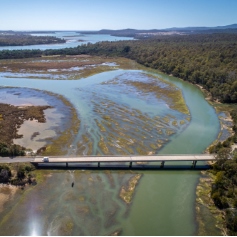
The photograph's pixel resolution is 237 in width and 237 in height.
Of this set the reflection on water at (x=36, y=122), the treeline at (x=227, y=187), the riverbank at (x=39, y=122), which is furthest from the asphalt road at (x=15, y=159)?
the treeline at (x=227, y=187)

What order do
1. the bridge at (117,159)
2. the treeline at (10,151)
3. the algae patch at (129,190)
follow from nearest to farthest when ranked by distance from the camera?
the algae patch at (129,190)
the bridge at (117,159)
the treeline at (10,151)

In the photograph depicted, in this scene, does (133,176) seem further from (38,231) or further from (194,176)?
(38,231)

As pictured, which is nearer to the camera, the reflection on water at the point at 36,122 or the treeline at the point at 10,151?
the treeline at the point at 10,151

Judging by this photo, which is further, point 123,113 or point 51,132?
point 123,113

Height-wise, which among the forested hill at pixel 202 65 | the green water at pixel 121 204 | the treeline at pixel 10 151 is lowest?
the green water at pixel 121 204

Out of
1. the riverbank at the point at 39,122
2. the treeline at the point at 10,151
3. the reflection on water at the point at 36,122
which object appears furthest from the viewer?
the reflection on water at the point at 36,122

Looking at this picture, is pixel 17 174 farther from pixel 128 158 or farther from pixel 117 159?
pixel 128 158

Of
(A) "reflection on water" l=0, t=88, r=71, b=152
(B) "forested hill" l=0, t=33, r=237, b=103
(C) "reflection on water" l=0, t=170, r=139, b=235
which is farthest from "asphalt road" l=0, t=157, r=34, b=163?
(B) "forested hill" l=0, t=33, r=237, b=103

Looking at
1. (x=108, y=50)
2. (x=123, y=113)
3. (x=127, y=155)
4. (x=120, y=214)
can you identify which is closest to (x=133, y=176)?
(x=127, y=155)

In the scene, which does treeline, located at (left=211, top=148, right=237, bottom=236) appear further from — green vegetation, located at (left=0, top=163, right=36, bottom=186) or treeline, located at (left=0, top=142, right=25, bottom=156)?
treeline, located at (left=0, top=142, right=25, bottom=156)

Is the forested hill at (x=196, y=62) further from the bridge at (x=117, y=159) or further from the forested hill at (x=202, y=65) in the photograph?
A: the bridge at (x=117, y=159)
